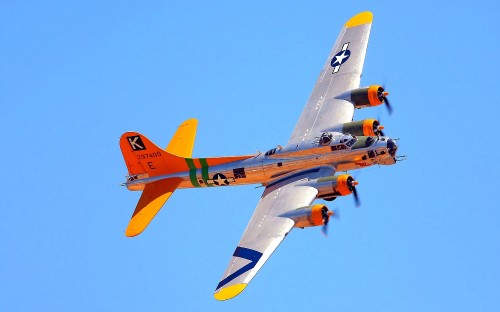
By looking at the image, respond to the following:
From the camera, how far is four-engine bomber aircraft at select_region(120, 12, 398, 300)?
6028 cm

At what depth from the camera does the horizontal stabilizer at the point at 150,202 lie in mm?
63312

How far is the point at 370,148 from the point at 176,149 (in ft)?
40.1

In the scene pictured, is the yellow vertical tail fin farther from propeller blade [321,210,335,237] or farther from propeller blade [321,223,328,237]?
propeller blade [321,223,328,237]

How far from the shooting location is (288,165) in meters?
64.7

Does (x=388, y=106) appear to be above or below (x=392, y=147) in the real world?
above

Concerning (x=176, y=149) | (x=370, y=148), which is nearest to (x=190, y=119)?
(x=176, y=149)

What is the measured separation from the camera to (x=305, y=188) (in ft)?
206

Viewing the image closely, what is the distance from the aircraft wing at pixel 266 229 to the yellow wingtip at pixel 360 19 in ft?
45.4

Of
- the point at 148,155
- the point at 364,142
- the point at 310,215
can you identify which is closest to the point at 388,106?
the point at 364,142

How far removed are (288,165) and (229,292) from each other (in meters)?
10.6

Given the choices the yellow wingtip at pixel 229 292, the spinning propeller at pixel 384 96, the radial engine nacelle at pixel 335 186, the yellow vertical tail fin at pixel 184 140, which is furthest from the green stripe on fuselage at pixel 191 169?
the spinning propeller at pixel 384 96

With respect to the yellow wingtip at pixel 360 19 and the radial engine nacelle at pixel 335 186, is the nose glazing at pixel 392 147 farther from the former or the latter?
the yellow wingtip at pixel 360 19

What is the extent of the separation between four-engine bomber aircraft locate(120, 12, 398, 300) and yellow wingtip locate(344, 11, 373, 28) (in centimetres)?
256

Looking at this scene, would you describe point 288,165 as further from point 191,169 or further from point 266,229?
point 191,169
